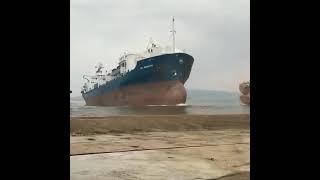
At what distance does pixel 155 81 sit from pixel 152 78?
0.63 meters

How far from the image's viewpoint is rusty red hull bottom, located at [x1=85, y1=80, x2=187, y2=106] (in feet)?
160

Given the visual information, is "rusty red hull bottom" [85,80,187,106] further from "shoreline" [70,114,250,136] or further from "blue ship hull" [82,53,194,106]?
"shoreline" [70,114,250,136]

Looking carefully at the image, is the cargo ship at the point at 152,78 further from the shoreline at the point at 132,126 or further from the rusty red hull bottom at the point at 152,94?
the shoreline at the point at 132,126

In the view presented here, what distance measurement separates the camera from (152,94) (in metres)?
50.2

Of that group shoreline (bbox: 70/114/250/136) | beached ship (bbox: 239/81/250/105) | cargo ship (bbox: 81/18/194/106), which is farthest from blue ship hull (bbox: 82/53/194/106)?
shoreline (bbox: 70/114/250/136)

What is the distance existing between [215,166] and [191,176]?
3.81ft

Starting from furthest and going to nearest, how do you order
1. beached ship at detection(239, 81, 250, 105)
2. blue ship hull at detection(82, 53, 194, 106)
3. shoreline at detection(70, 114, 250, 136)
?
beached ship at detection(239, 81, 250, 105) < blue ship hull at detection(82, 53, 194, 106) < shoreline at detection(70, 114, 250, 136)

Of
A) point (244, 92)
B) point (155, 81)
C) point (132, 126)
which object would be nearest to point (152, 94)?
point (155, 81)

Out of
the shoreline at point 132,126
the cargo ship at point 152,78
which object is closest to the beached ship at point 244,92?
the cargo ship at point 152,78

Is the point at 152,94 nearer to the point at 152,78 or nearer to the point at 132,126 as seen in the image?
the point at 152,78

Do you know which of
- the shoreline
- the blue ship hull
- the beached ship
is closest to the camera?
the shoreline

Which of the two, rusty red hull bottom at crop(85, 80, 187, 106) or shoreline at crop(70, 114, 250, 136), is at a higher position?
rusty red hull bottom at crop(85, 80, 187, 106)
